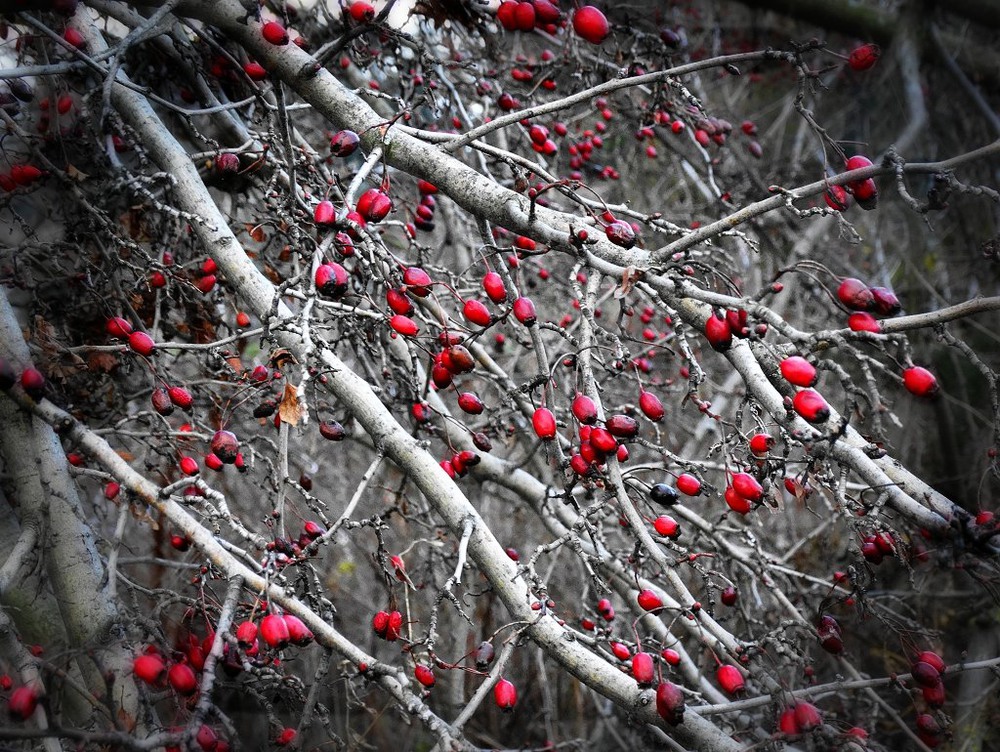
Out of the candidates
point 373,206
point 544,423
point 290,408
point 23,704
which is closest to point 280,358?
point 290,408

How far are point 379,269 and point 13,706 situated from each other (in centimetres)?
108

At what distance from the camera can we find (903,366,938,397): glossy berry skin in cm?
125

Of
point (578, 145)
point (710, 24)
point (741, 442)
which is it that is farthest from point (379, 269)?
point (710, 24)

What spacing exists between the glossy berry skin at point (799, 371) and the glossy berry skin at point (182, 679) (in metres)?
1.40

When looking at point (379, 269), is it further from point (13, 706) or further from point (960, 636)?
point (960, 636)

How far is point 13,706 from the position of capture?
120 centimetres

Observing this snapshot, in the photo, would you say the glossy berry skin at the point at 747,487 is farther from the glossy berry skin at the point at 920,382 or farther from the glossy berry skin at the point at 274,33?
the glossy berry skin at the point at 274,33

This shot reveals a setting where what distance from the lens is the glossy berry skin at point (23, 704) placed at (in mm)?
1198

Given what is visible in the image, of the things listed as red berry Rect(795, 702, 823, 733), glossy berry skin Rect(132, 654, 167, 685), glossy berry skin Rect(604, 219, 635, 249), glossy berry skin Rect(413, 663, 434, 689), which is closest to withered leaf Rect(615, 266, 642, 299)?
glossy berry skin Rect(604, 219, 635, 249)

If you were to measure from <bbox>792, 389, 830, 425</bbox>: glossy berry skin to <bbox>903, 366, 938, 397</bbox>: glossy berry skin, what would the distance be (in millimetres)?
170

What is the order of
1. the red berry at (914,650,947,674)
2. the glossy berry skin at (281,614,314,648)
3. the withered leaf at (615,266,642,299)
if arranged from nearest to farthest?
the withered leaf at (615,266,642,299)
the glossy berry skin at (281,614,314,648)
the red berry at (914,650,947,674)

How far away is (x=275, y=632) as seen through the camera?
4.45 ft

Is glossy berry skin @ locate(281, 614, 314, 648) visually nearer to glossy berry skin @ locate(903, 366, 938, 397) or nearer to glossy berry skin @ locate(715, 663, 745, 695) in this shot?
glossy berry skin @ locate(715, 663, 745, 695)

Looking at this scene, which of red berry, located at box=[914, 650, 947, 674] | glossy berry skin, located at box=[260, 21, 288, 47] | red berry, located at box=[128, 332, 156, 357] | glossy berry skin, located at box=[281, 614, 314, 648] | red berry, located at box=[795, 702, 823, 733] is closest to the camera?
red berry, located at box=[795, 702, 823, 733]
